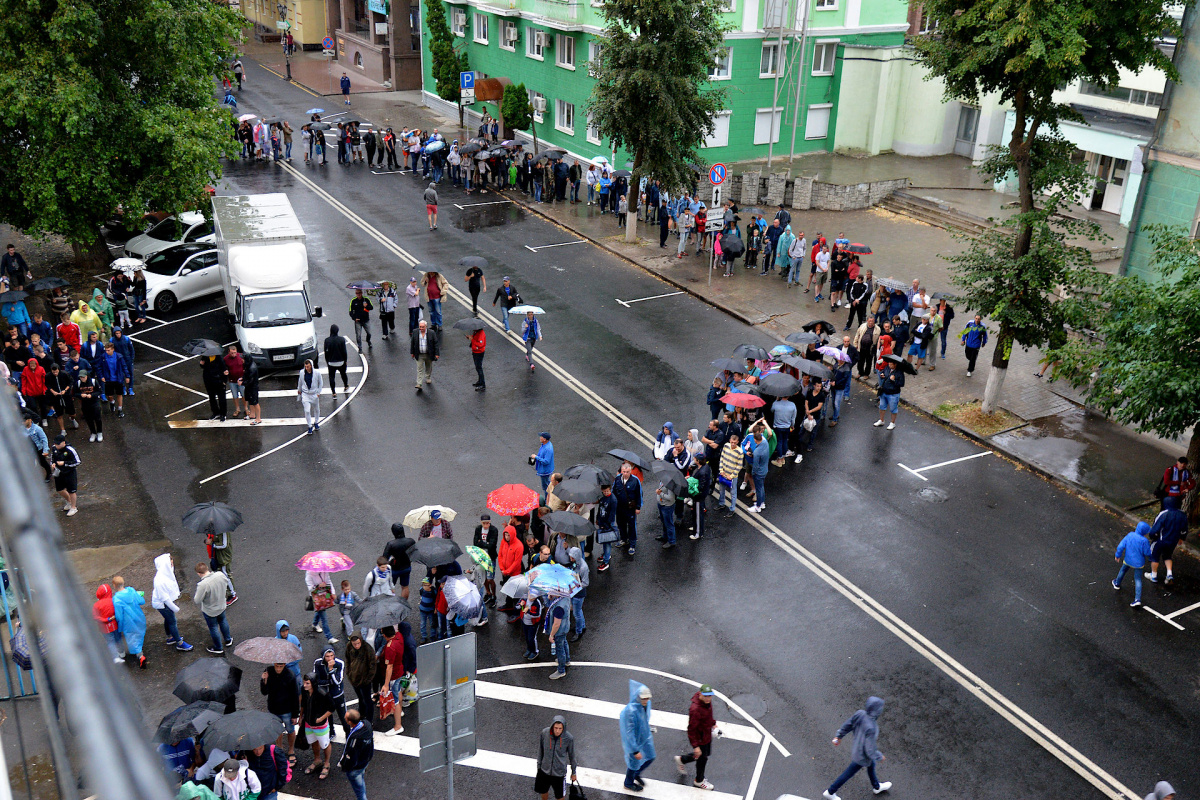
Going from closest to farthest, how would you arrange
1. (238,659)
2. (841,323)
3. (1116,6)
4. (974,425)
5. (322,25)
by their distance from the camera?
(238,659) < (1116,6) < (974,425) < (841,323) < (322,25)

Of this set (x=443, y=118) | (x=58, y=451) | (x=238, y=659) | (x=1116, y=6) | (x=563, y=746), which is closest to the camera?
(x=563, y=746)

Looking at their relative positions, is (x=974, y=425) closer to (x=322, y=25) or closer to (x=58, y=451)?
(x=58, y=451)

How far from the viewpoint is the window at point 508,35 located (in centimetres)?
4306

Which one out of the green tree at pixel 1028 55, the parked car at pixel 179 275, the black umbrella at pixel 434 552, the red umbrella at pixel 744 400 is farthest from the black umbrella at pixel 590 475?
the parked car at pixel 179 275

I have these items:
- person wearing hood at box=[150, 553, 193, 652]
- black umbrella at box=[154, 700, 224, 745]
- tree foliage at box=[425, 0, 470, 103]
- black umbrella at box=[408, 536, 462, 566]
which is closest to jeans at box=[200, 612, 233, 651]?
person wearing hood at box=[150, 553, 193, 652]

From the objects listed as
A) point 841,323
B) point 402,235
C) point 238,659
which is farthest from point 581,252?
point 238,659

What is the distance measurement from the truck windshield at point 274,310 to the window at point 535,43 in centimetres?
2217

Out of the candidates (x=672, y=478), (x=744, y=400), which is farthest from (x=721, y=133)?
(x=672, y=478)

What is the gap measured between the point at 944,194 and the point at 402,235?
19.7 metres

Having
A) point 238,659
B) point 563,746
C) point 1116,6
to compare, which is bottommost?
point 238,659

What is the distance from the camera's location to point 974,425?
21234 millimetres

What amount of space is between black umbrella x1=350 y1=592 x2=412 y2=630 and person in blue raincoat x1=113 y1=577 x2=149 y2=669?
2957 mm

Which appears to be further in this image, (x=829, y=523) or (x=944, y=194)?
(x=944, y=194)

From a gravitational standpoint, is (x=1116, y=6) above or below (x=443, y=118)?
above
